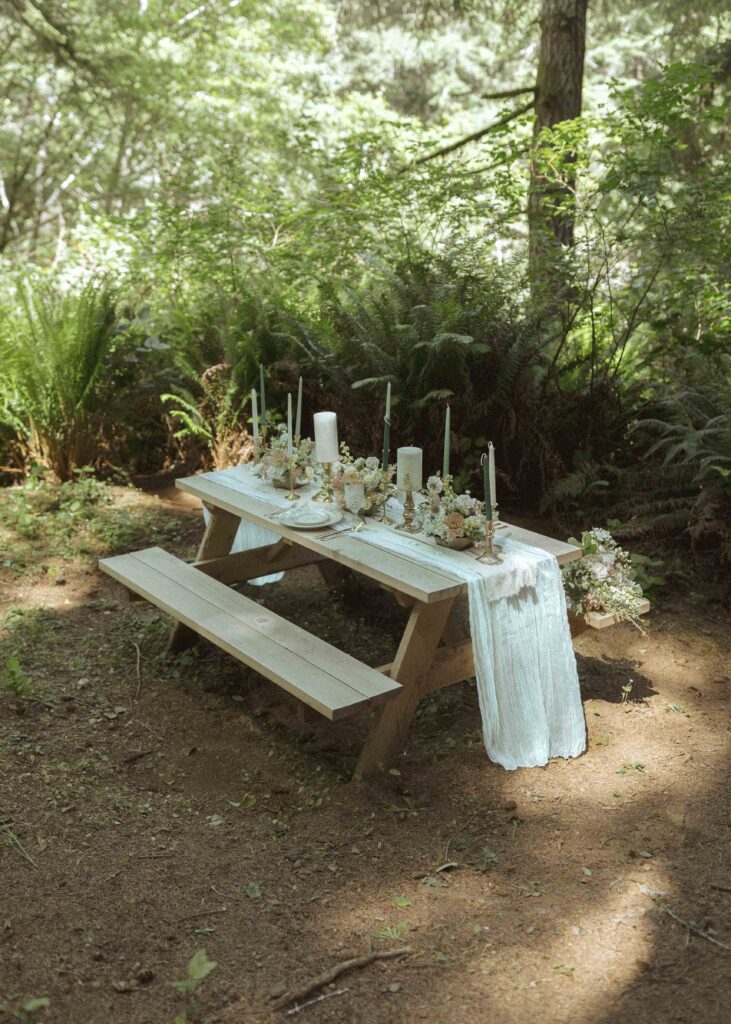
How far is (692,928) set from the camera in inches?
97.4

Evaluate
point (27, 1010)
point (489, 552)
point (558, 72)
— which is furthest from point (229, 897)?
point (558, 72)

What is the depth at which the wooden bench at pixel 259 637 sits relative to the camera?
2950mm

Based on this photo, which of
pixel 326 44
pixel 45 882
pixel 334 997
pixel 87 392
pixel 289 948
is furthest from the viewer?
pixel 326 44

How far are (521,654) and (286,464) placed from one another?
4.97ft

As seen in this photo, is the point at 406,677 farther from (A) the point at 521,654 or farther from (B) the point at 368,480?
(B) the point at 368,480

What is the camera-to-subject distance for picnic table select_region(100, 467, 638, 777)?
3037 millimetres

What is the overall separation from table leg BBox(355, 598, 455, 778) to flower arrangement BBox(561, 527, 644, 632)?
54 centimetres

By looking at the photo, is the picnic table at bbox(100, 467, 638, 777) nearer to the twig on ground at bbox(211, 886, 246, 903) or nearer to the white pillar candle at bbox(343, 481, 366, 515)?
the white pillar candle at bbox(343, 481, 366, 515)

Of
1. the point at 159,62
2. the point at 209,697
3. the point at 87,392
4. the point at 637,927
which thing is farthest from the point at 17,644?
the point at 159,62

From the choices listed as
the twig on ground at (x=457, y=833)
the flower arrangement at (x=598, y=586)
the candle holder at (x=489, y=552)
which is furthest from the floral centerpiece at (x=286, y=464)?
the twig on ground at (x=457, y=833)

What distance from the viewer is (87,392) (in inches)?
239

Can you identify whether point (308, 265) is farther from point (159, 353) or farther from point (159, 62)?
point (159, 62)

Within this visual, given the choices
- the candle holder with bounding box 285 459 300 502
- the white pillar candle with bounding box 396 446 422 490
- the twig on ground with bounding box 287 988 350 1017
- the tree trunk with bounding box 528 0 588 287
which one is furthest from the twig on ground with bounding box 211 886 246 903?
the tree trunk with bounding box 528 0 588 287

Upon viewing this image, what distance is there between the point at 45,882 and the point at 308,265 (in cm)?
626
